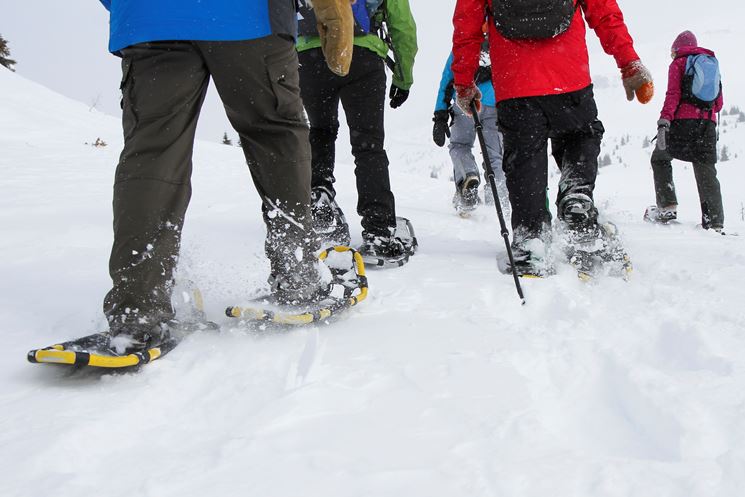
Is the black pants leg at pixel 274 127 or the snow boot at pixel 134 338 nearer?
the snow boot at pixel 134 338

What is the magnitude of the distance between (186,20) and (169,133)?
1.18 ft

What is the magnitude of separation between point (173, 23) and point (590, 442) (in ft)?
5.50

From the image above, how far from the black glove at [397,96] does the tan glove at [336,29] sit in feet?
4.97

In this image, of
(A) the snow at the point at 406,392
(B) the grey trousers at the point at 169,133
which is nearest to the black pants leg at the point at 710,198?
(A) the snow at the point at 406,392

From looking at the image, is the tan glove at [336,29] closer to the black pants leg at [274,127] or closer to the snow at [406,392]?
the black pants leg at [274,127]

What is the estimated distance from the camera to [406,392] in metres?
1.40

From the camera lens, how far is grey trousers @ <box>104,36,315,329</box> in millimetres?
1604

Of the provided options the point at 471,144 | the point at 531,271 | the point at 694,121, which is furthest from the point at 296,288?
the point at 694,121

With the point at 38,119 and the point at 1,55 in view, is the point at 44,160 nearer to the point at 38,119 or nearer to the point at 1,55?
the point at 38,119

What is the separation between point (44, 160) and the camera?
6.33 metres

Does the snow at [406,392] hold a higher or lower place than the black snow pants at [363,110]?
lower

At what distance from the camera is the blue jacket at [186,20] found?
162cm

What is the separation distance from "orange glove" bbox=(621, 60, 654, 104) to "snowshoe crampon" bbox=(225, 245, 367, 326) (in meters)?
1.75

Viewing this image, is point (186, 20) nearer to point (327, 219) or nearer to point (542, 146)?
point (327, 219)
